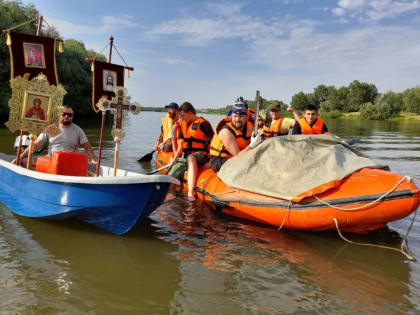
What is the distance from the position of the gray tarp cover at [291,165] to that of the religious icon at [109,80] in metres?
2.07

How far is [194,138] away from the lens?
22.2 ft

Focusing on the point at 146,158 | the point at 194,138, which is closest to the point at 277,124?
the point at 194,138

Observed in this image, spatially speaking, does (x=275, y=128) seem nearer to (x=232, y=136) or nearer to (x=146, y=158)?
(x=232, y=136)

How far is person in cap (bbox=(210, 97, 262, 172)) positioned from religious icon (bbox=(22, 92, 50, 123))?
2.66m

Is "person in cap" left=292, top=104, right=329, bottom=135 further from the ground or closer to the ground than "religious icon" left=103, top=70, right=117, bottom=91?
closer to the ground

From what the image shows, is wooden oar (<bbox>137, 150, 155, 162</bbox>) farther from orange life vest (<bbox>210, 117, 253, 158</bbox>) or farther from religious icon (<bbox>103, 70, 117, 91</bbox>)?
religious icon (<bbox>103, 70, 117, 91</bbox>)

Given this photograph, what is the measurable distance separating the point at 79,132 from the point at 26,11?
74.3 feet

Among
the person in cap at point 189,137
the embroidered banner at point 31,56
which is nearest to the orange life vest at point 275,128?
the person in cap at point 189,137

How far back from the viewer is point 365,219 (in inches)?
167

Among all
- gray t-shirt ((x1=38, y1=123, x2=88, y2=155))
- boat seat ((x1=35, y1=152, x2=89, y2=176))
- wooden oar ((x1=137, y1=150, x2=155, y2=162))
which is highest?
gray t-shirt ((x1=38, y1=123, x2=88, y2=155))

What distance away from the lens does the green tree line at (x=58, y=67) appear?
2036cm

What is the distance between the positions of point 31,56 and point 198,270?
3868mm

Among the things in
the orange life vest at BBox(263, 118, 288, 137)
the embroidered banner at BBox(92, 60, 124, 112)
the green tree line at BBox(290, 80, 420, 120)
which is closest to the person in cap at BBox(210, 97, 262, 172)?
the embroidered banner at BBox(92, 60, 124, 112)

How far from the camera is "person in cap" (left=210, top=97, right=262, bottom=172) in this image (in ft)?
18.9
